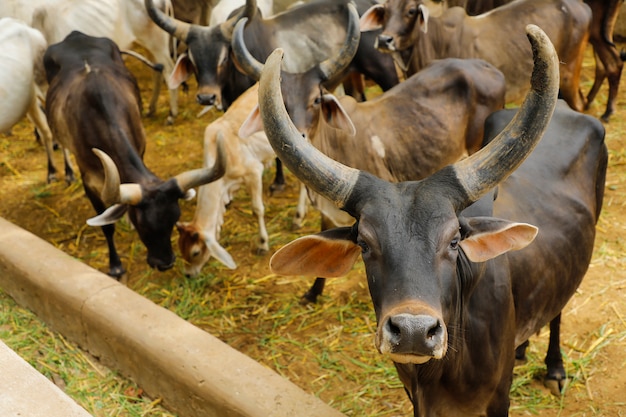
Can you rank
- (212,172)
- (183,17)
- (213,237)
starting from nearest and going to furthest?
1. (212,172)
2. (213,237)
3. (183,17)

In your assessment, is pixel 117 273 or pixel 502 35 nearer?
pixel 117 273

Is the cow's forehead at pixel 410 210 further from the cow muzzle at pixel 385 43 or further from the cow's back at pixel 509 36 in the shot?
the cow's back at pixel 509 36

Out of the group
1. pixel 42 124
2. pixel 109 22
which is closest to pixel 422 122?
pixel 42 124

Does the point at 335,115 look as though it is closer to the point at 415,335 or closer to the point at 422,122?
the point at 422,122

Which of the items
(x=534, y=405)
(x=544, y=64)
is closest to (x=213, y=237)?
(x=534, y=405)

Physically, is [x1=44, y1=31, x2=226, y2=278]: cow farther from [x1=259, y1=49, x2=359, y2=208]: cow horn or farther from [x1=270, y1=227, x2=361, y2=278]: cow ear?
[x1=259, y1=49, x2=359, y2=208]: cow horn

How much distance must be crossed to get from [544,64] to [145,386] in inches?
120

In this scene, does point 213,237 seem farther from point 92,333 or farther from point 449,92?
point 449,92

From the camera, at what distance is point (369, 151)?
5.29 m

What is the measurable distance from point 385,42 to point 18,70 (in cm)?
354

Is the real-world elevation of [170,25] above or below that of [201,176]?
above

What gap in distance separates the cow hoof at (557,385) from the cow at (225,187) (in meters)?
2.44

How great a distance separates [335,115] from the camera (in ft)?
16.7

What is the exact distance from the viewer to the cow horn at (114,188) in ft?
16.2
